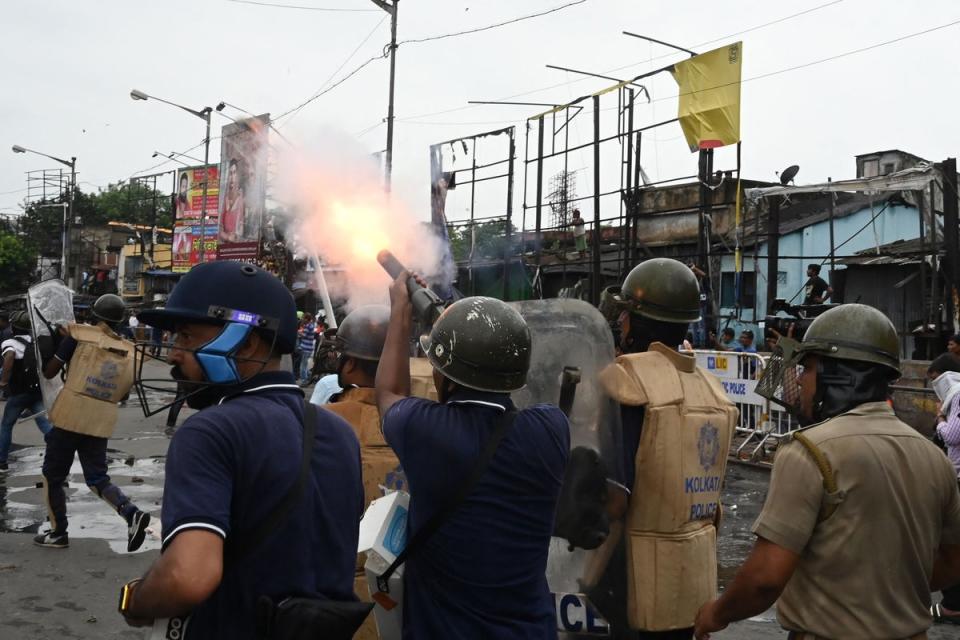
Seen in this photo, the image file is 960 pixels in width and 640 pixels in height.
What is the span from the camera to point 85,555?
688 cm

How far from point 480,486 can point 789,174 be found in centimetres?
1352

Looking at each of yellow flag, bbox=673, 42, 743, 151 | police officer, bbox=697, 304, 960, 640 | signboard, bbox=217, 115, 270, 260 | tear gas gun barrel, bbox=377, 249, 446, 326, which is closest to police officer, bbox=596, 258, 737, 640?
police officer, bbox=697, 304, 960, 640

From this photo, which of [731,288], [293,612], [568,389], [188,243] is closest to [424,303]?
[568,389]

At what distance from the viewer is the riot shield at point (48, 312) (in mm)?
7758

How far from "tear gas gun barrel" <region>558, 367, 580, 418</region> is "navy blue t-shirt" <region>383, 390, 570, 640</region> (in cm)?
38

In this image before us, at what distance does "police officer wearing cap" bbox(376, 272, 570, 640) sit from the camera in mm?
2371

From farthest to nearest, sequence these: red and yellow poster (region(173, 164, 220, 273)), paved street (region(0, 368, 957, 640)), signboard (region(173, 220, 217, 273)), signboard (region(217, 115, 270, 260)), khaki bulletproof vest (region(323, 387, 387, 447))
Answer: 1. signboard (region(173, 220, 217, 273))
2. red and yellow poster (region(173, 164, 220, 273))
3. signboard (region(217, 115, 270, 260))
4. paved street (region(0, 368, 957, 640))
5. khaki bulletproof vest (region(323, 387, 387, 447))

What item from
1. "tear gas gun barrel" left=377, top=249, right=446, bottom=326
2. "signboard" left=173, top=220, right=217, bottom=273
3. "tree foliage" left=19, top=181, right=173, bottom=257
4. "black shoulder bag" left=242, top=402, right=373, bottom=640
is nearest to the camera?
"black shoulder bag" left=242, top=402, right=373, bottom=640

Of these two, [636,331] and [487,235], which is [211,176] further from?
[636,331]

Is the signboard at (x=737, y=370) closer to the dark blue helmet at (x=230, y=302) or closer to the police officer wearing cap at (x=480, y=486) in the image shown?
A: the police officer wearing cap at (x=480, y=486)

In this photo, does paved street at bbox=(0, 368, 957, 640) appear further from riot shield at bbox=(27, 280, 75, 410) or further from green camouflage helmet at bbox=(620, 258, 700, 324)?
green camouflage helmet at bbox=(620, 258, 700, 324)

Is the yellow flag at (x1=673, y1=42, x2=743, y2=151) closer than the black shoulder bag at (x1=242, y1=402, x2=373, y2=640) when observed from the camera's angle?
No

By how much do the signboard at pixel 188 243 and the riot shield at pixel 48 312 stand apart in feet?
118

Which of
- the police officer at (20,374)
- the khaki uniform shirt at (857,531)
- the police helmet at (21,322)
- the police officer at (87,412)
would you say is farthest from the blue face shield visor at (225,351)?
the police helmet at (21,322)
